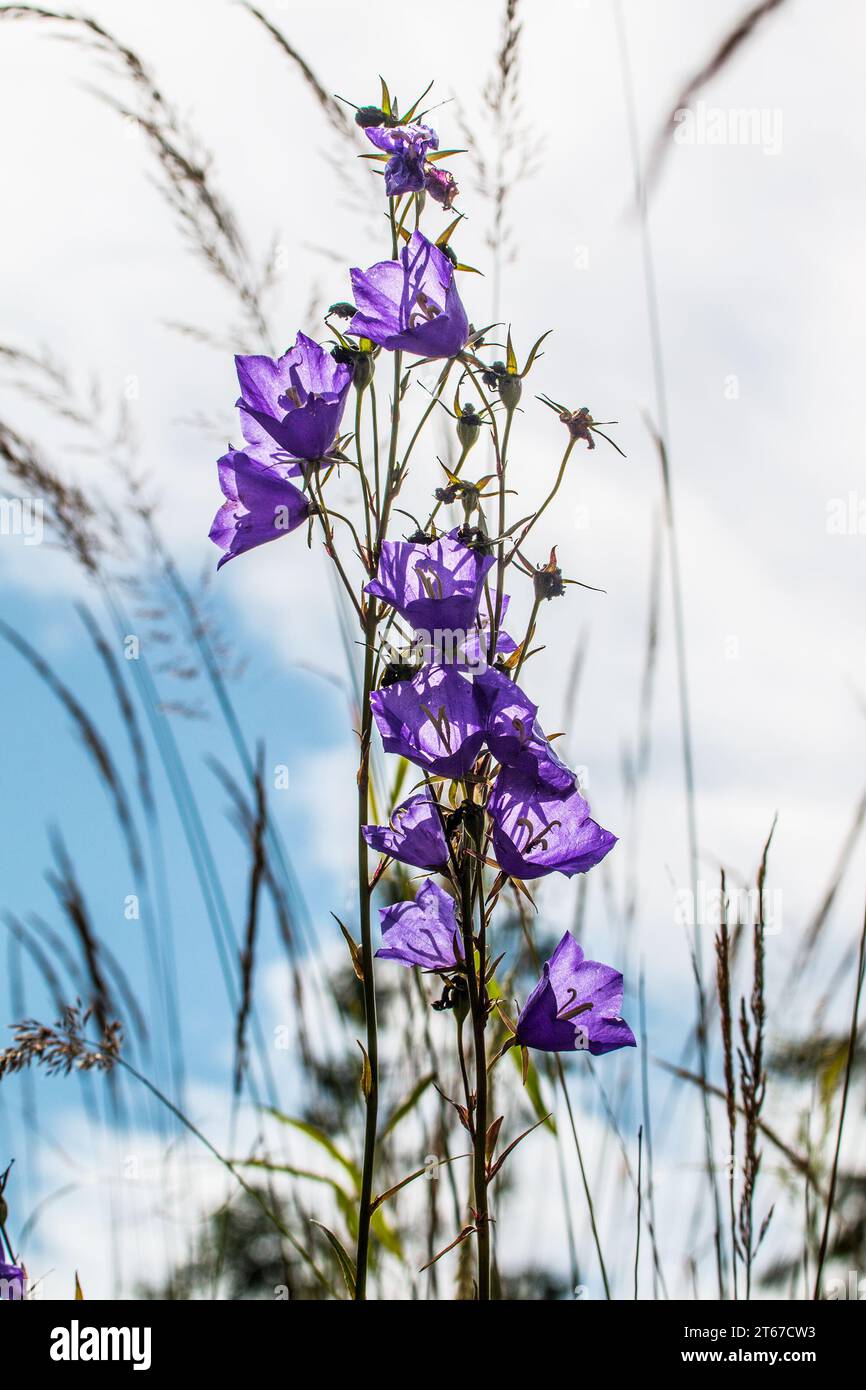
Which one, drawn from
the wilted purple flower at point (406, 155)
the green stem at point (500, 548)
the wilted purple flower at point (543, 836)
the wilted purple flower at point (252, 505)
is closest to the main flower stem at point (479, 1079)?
the wilted purple flower at point (543, 836)

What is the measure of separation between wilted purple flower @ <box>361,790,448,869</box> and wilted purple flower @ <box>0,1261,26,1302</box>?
44cm

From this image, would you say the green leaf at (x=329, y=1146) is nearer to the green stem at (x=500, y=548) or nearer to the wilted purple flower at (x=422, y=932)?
the wilted purple flower at (x=422, y=932)

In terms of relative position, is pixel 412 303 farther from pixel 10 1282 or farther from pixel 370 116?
pixel 10 1282

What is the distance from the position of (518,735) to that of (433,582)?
0.13m

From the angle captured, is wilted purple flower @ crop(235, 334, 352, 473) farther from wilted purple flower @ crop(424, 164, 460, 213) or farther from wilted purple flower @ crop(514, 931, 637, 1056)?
wilted purple flower @ crop(514, 931, 637, 1056)

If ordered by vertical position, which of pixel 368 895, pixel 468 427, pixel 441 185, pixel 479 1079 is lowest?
pixel 479 1079

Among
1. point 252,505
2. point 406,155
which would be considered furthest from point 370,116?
point 252,505

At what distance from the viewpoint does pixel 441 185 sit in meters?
0.95

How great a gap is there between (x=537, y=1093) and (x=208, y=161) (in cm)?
126

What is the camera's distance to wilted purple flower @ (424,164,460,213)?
0.94m

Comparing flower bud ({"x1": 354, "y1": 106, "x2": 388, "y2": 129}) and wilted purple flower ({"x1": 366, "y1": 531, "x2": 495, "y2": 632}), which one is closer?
wilted purple flower ({"x1": 366, "y1": 531, "x2": 495, "y2": 632})

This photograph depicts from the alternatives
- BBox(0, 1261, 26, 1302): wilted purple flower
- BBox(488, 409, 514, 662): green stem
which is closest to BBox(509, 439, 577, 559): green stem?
BBox(488, 409, 514, 662): green stem

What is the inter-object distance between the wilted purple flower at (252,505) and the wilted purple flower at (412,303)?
0.12 m

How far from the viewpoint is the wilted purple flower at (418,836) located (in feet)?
2.83
